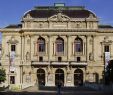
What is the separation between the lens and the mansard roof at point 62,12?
341 feet

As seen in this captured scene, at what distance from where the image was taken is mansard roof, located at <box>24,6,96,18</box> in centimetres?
10381

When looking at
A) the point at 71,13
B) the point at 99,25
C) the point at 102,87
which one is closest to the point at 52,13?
the point at 71,13

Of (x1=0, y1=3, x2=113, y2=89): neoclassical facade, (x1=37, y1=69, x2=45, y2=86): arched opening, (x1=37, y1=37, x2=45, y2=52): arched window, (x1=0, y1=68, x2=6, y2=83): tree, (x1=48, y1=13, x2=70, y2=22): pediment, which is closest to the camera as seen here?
(x1=0, y1=68, x2=6, y2=83): tree

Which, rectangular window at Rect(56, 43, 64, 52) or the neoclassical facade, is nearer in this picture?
the neoclassical facade

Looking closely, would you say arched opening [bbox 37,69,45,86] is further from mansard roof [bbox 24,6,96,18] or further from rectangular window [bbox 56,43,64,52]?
mansard roof [bbox 24,6,96,18]

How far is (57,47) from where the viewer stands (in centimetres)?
10419

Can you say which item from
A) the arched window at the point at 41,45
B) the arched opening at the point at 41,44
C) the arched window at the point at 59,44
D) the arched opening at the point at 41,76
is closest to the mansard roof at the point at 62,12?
the arched opening at the point at 41,44

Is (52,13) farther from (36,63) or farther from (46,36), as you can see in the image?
(36,63)

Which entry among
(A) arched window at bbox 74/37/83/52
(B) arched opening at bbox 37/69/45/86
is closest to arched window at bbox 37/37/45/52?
(B) arched opening at bbox 37/69/45/86

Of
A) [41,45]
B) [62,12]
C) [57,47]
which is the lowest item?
[57,47]

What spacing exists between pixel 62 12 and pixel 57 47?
768 cm

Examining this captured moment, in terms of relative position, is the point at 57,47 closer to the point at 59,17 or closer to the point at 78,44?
the point at 78,44

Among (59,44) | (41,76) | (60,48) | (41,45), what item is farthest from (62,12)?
(41,76)

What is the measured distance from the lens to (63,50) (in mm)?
103938
